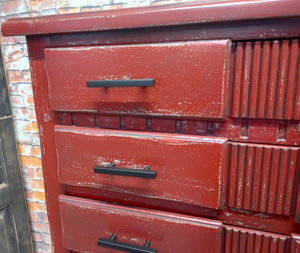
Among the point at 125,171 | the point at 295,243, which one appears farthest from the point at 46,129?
the point at 295,243

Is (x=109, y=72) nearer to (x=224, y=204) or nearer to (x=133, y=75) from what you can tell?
(x=133, y=75)

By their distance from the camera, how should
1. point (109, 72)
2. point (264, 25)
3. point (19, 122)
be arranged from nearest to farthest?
point (264, 25) → point (109, 72) → point (19, 122)

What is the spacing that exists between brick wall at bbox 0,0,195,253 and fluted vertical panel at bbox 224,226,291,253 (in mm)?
870

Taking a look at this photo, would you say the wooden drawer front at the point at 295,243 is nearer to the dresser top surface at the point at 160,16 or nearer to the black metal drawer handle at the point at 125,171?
the black metal drawer handle at the point at 125,171

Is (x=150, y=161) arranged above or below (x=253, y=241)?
above

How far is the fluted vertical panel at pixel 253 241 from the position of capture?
1.85 feet

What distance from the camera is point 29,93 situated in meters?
1.19

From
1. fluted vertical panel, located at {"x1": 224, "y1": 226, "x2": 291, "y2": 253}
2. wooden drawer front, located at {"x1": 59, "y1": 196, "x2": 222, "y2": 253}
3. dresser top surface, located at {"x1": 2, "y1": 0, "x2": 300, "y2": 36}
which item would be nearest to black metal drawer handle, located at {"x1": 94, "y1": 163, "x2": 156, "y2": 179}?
wooden drawer front, located at {"x1": 59, "y1": 196, "x2": 222, "y2": 253}

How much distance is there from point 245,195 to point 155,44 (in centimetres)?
40

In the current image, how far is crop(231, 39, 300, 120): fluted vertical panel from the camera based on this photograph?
0.49 m

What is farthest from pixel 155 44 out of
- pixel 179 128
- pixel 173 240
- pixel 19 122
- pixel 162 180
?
pixel 19 122

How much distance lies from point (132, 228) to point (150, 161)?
206mm

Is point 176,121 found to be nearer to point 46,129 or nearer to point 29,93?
point 46,129

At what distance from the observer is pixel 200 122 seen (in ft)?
1.88
